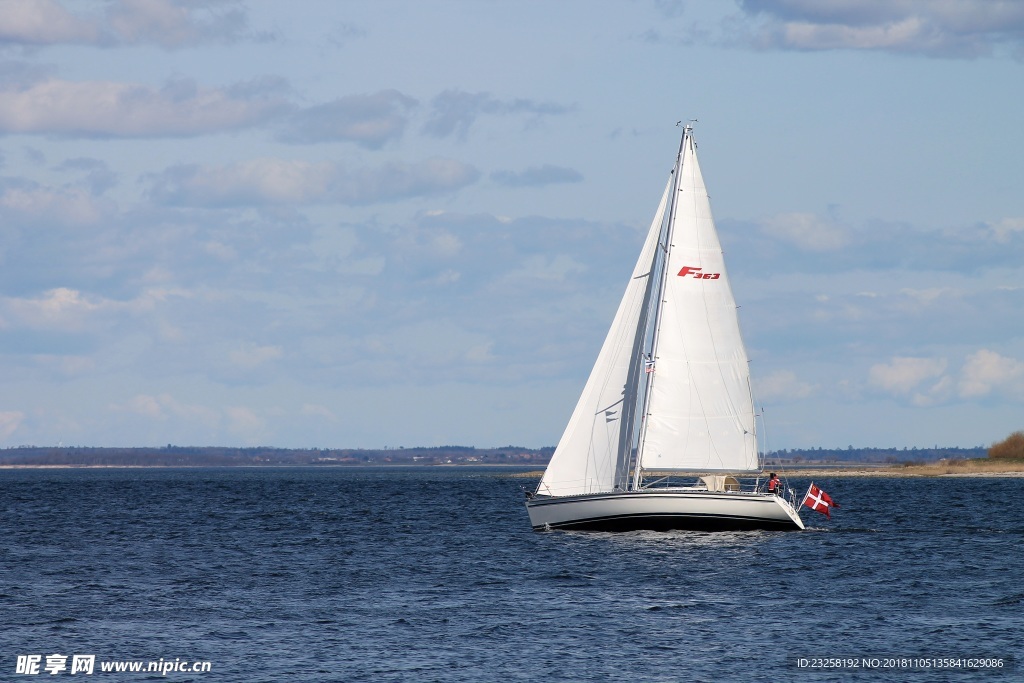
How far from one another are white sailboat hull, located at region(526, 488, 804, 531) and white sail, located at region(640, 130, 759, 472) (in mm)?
2051

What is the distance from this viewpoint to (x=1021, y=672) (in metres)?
28.1

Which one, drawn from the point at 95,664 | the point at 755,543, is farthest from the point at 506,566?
the point at 95,664

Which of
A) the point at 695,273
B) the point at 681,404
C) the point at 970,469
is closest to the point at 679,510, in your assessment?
the point at 681,404

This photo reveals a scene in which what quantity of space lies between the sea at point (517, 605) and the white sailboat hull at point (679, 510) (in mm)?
830

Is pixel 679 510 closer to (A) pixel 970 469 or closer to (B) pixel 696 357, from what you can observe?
(B) pixel 696 357

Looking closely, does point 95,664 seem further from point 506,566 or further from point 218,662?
point 506,566

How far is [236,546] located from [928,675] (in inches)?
1438

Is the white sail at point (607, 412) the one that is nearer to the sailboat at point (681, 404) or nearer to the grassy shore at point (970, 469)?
the sailboat at point (681, 404)

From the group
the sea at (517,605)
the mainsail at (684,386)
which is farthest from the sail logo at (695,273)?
the sea at (517,605)

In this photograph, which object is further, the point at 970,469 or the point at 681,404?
the point at 970,469

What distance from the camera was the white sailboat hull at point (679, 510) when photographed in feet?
170

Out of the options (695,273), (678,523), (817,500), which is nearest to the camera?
(678,523)

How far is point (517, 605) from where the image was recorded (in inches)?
1487

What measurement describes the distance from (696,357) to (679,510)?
6.35 meters
